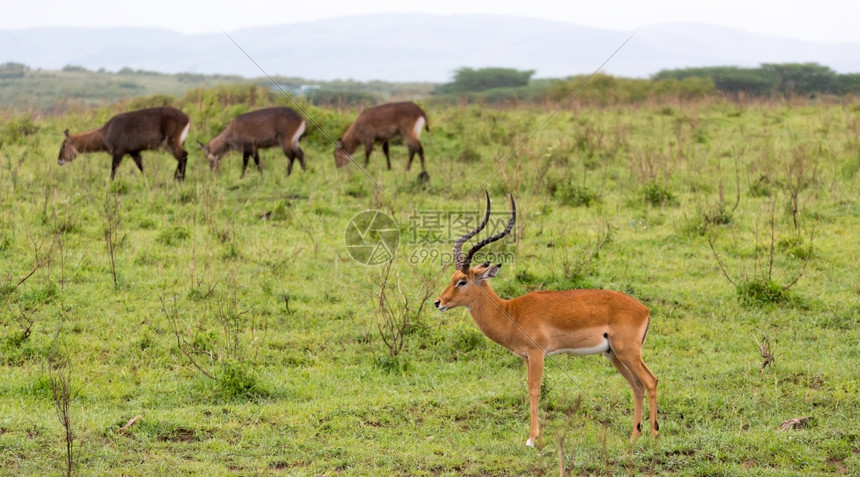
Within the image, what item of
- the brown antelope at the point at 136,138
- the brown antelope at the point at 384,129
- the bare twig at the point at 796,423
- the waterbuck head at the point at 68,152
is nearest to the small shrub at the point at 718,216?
the bare twig at the point at 796,423

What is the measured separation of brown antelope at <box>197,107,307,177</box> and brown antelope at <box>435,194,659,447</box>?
7833 millimetres

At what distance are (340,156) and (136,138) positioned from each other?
3.03m

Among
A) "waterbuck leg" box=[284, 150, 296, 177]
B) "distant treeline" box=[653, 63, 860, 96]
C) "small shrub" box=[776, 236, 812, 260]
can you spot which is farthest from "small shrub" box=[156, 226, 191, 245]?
"distant treeline" box=[653, 63, 860, 96]

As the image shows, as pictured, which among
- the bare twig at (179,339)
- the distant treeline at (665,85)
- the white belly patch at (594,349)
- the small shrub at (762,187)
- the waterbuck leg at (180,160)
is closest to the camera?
the white belly patch at (594,349)

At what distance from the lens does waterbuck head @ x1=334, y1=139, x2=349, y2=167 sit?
13489 millimetres

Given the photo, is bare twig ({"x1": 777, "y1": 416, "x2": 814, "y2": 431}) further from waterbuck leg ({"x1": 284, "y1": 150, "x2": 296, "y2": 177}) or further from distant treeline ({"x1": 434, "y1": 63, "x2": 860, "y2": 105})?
distant treeline ({"x1": 434, "y1": 63, "x2": 860, "y2": 105})

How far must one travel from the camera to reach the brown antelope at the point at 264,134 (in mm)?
12852

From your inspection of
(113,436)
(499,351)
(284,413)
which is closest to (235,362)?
(284,413)

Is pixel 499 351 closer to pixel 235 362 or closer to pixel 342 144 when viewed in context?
pixel 235 362

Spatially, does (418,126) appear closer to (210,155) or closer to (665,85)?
(210,155)

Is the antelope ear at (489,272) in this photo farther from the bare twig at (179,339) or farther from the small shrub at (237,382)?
the bare twig at (179,339)

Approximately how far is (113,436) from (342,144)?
30.3 ft

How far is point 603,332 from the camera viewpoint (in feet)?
16.5

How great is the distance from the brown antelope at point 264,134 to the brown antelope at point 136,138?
29.0 inches
